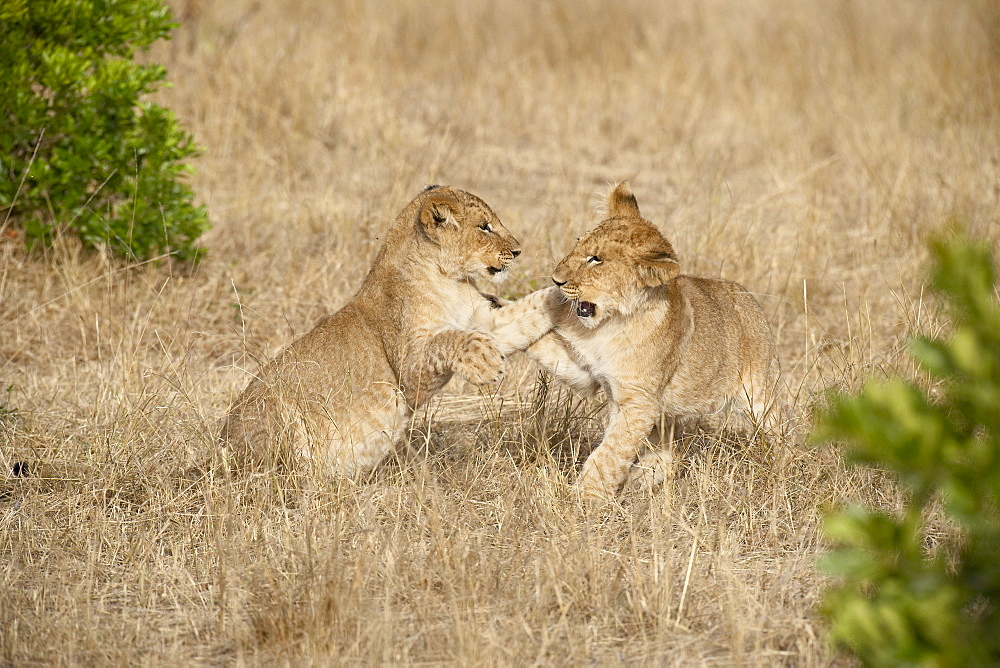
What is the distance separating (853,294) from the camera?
7.22 meters

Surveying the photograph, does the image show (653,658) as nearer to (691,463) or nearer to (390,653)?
(390,653)

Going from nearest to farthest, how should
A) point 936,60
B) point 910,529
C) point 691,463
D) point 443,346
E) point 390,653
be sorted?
point 910,529 < point 390,653 < point 443,346 < point 691,463 < point 936,60

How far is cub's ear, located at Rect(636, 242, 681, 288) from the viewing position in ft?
14.1

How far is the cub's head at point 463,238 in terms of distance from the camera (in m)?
4.62

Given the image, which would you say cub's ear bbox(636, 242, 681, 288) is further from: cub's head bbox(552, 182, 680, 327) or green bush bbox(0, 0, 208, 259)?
green bush bbox(0, 0, 208, 259)

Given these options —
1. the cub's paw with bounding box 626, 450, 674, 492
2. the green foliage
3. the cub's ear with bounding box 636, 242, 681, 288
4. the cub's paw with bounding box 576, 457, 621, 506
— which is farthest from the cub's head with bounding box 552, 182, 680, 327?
the green foliage

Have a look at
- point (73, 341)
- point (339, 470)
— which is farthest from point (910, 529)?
point (73, 341)

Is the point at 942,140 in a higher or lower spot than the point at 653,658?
higher

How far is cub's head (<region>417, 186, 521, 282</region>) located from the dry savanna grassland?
650 mm

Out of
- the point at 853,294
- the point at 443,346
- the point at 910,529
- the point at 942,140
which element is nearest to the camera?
the point at 910,529

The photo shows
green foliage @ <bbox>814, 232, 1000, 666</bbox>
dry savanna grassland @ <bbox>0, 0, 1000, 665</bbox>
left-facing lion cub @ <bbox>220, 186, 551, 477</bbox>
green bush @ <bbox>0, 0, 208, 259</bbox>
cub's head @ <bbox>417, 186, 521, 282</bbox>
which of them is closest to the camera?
green foliage @ <bbox>814, 232, 1000, 666</bbox>

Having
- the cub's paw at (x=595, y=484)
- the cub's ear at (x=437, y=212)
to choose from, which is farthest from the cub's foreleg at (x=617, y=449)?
the cub's ear at (x=437, y=212)

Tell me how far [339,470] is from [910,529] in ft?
9.56

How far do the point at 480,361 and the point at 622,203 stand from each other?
3.32 feet
